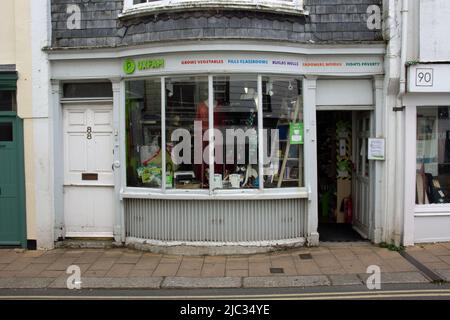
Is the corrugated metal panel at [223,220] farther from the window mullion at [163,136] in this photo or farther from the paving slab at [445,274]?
the paving slab at [445,274]

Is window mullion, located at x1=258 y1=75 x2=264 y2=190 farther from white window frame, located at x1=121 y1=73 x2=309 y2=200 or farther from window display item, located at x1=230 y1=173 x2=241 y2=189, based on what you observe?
window display item, located at x1=230 y1=173 x2=241 y2=189

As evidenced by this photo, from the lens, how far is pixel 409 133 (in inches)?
308

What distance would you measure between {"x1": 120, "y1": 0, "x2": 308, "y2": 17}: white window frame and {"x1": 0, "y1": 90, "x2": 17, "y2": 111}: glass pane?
8.26 feet

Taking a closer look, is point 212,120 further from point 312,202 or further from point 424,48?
point 424,48

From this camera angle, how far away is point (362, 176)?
8852 mm

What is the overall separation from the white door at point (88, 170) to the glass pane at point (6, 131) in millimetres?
949

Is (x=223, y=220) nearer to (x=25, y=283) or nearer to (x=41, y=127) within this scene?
(x=25, y=283)

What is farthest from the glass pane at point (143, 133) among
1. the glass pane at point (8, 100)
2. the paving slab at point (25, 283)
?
the paving slab at point (25, 283)

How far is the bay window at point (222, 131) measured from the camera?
303 inches

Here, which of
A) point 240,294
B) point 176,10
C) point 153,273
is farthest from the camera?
point 176,10

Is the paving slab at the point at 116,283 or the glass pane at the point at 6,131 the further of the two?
the glass pane at the point at 6,131

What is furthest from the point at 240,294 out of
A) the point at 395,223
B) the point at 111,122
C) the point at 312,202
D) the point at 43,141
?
the point at 43,141

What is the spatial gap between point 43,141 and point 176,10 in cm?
332

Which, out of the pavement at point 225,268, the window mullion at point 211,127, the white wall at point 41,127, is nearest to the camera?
the pavement at point 225,268
